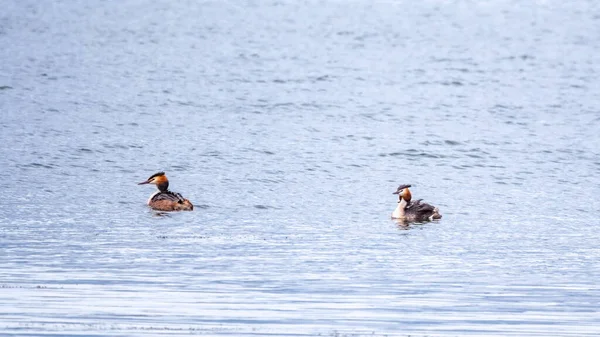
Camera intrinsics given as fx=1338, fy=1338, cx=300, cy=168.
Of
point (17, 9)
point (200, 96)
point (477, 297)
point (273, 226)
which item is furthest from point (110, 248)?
point (17, 9)

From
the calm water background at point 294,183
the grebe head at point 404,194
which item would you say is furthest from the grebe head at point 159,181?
the grebe head at point 404,194

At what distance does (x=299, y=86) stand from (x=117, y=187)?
63.1 ft

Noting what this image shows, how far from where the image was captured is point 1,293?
1368 centimetres

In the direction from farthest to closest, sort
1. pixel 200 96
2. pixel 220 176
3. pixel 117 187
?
pixel 200 96 → pixel 220 176 → pixel 117 187

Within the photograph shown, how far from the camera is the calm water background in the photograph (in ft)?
44.7

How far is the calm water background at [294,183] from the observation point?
13625 mm

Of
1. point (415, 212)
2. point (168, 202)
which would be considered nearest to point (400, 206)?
point (415, 212)

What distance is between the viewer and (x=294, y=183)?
84.4ft

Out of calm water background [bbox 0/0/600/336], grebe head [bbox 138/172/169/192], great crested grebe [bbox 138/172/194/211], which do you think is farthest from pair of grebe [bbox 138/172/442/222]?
grebe head [bbox 138/172/169/192]

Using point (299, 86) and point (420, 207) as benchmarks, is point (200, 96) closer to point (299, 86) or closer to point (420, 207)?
point (299, 86)

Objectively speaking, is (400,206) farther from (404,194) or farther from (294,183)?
(294,183)

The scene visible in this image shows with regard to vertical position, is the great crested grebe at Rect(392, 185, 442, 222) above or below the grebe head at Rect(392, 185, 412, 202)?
below

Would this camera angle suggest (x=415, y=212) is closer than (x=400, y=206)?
Yes

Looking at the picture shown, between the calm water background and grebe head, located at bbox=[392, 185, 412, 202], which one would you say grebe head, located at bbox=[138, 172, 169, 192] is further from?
grebe head, located at bbox=[392, 185, 412, 202]
